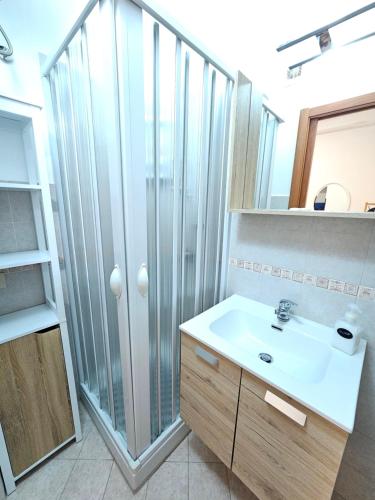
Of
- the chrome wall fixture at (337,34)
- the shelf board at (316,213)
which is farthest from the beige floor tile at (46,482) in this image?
the chrome wall fixture at (337,34)

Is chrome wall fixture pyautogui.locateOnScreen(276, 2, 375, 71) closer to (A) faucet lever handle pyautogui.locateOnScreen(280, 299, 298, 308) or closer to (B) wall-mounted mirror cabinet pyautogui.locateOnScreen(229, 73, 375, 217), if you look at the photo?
(B) wall-mounted mirror cabinet pyautogui.locateOnScreen(229, 73, 375, 217)

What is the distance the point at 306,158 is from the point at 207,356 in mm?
990

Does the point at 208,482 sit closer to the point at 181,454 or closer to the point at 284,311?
the point at 181,454

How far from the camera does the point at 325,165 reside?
35.9 inches

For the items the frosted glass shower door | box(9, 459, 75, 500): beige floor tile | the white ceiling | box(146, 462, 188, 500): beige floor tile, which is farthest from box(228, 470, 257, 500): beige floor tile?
the white ceiling

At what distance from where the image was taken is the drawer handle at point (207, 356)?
33.5 inches

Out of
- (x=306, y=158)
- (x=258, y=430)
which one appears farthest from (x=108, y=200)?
(x=258, y=430)

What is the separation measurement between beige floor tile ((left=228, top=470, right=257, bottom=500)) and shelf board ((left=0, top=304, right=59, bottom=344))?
1263 mm

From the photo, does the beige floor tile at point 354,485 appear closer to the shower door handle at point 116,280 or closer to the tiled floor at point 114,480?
the tiled floor at point 114,480

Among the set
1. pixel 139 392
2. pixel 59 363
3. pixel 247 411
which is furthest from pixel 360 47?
pixel 59 363

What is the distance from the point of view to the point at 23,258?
1.00m

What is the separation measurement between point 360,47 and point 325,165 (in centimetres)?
45

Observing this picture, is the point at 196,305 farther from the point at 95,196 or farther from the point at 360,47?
the point at 360,47

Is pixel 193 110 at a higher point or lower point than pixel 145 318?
higher
